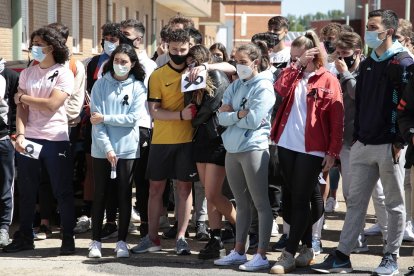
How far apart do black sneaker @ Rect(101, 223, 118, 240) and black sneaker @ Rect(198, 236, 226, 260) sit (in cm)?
150

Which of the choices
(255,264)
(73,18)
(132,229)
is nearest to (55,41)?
(132,229)

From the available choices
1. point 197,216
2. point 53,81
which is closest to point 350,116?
point 197,216

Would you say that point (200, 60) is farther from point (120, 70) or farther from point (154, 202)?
point (154, 202)

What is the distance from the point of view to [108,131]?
30.3ft

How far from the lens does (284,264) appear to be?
8539mm

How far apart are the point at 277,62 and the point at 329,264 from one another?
3.23 m

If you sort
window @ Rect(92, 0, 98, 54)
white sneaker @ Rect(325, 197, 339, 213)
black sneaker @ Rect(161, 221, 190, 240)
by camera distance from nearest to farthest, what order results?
black sneaker @ Rect(161, 221, 190, 240) < white sneaker @ Rect(325, 197, 339, 213) < window @ Rect(92, 0, 98, 54)

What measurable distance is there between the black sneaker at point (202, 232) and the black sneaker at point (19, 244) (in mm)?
1838

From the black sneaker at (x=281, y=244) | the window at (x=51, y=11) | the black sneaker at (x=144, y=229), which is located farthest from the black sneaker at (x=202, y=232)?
the window at (x=51, y=11)

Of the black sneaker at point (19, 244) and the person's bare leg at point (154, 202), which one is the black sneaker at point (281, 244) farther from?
the black sneaker at point (19, 244)

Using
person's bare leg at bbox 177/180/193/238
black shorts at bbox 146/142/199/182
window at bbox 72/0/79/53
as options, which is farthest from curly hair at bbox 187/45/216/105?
window at bbox 72/0/79/53

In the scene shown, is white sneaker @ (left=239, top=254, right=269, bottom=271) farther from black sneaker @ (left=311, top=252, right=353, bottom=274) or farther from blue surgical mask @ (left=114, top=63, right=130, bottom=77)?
blue surgical mask @ (left=114, top=63, right=130, bottom=77)

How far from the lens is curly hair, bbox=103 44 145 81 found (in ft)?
30.3

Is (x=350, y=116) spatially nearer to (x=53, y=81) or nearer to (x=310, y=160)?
(x=310, y=160)
